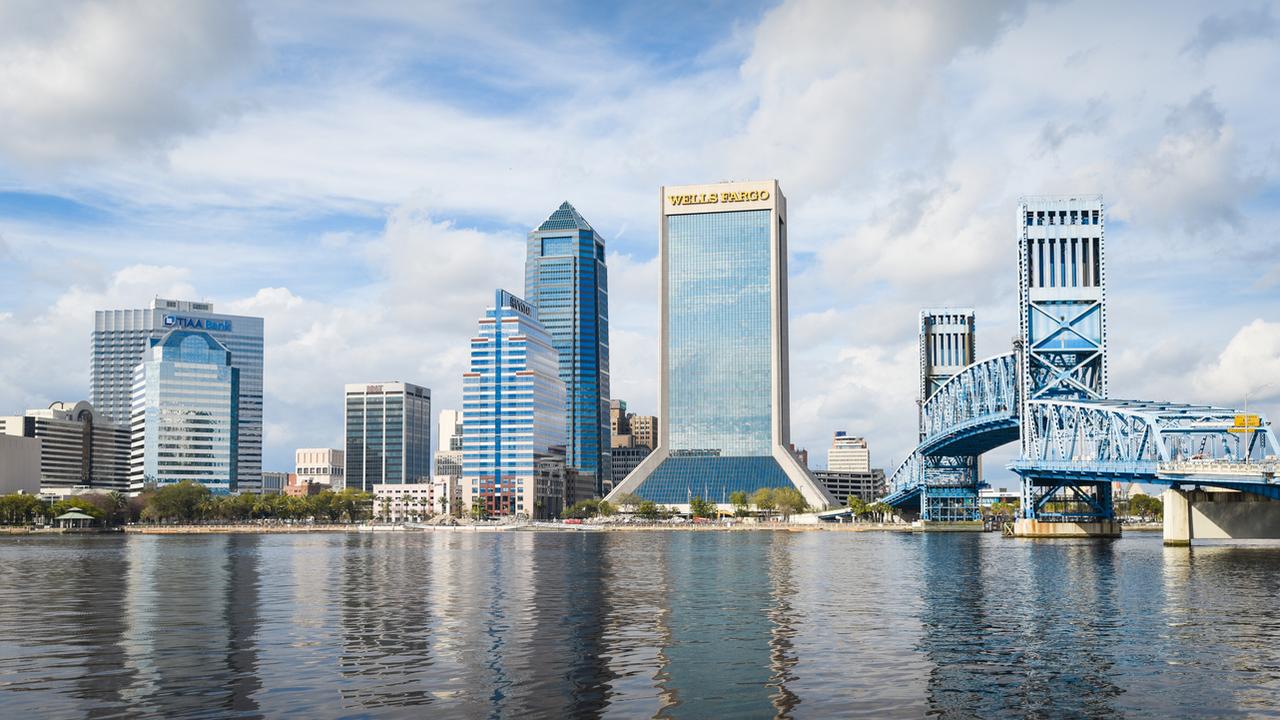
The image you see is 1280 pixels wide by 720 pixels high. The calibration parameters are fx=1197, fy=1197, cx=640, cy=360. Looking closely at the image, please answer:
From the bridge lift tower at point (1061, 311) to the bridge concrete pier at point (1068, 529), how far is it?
2113 mm

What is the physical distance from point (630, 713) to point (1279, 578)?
237 feet

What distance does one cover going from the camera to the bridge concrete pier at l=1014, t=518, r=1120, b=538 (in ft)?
616

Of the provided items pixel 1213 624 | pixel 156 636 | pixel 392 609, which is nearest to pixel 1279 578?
pixel 1213 624

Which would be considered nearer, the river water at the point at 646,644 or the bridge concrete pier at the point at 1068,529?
the river water at the point at 646,644

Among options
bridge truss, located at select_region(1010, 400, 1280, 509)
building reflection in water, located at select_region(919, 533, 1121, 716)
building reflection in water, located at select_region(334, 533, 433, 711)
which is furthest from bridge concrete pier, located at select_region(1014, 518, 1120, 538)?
building reflection in water, located at select_region(334, 533, 433, 711)

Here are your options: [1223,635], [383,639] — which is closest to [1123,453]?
[1223,635]

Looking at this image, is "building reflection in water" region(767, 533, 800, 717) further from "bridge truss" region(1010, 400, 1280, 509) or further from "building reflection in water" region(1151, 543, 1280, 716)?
"bridge truss" region(1010, 400, 1280, 509)

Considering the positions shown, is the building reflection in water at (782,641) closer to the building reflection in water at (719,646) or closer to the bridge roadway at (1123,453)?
the building reflection in water at (719,646)

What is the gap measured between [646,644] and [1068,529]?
15070 cm

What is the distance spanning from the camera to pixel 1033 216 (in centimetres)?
19425

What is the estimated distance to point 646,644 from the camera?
5372 centimetres

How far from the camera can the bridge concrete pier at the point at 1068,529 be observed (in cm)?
18762

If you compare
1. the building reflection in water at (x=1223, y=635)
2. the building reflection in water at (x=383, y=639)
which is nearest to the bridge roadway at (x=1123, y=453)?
the building reflection in water at (x=1223, y=635)

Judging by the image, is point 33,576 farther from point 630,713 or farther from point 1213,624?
point 1213,624
